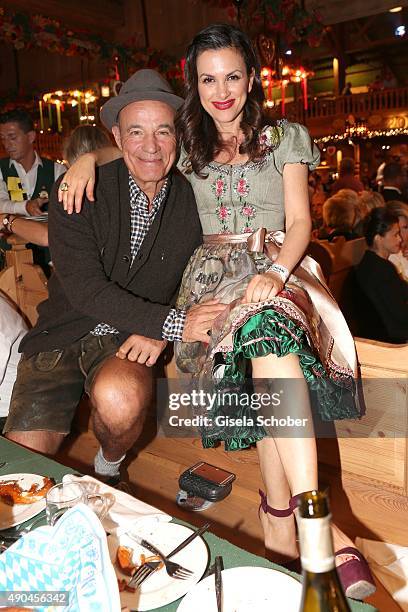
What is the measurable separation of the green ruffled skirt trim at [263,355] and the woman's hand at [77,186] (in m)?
0.78

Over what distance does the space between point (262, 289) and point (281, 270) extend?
0.49ft

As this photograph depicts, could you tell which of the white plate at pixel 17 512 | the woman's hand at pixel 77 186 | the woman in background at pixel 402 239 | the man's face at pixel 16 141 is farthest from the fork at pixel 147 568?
the man's face at pixel 16 141

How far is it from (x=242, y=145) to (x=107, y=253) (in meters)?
0.59

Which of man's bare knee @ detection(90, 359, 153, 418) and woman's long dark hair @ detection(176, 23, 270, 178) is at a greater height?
woman's long dark hair @ detection(176, 23, 270, 178)

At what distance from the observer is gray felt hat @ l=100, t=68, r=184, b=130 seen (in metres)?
1.90

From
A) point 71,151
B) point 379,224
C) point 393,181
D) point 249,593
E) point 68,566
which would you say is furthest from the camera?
point 393,181

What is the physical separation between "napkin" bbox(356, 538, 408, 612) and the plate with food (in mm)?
1161

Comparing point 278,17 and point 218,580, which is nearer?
point 218,580

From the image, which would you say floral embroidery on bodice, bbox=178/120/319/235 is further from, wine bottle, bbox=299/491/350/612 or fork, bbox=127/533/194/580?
wine bottle, bbox=299/491/350/612

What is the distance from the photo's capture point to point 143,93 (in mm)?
1889

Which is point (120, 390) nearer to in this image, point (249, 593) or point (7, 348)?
point (7, 348)

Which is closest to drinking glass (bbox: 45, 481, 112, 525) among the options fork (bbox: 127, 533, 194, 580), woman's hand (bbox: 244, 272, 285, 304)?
fork (bbox: 127, 533, 194, 580)

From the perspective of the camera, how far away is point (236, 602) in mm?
860

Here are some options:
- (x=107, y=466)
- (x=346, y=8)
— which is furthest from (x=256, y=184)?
(x=346, y=8)
